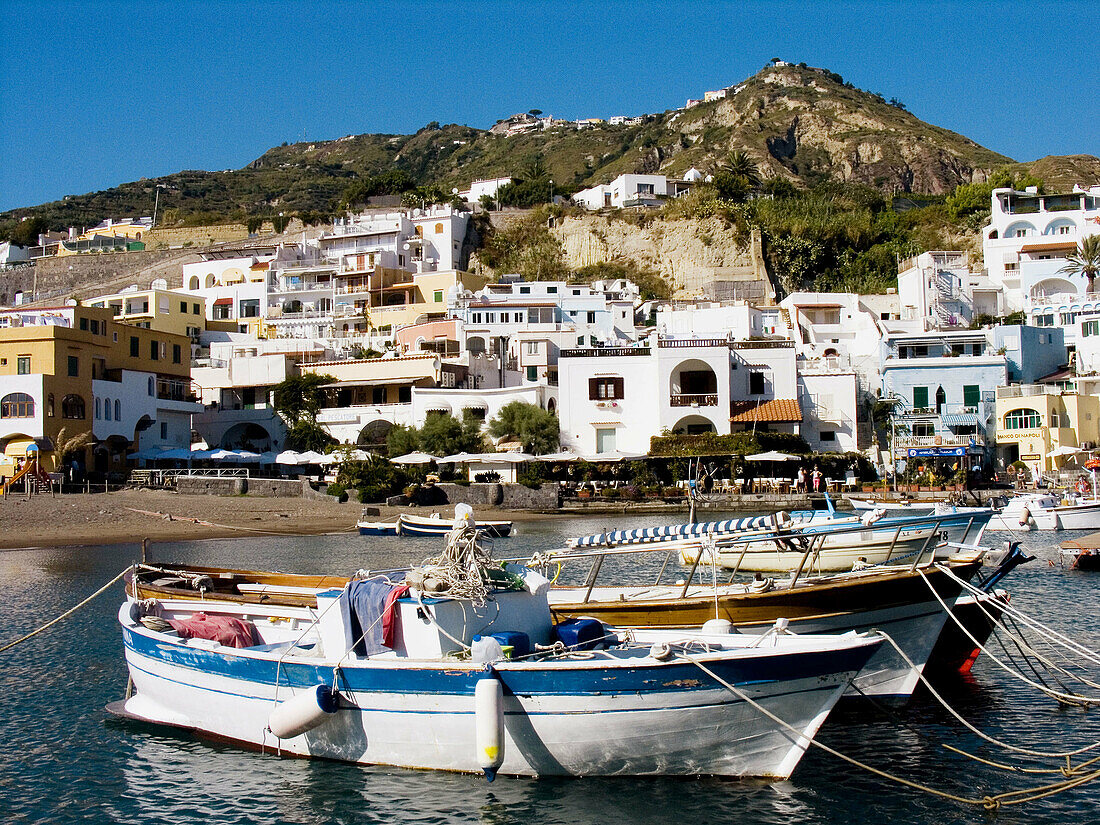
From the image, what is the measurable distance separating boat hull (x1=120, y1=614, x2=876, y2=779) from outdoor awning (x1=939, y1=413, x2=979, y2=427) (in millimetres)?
45252

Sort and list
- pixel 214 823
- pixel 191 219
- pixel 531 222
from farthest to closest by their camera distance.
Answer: pixel 191 219 → pixel 531 222 → pixel 214 823

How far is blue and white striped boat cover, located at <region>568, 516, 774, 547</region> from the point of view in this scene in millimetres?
14664

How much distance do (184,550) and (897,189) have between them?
95.0 metres

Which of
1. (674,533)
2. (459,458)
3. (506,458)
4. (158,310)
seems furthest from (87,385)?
(674,533)

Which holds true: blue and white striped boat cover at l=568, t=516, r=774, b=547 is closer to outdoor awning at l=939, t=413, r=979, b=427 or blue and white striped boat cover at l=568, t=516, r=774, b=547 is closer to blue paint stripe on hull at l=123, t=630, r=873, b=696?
blue paint stripe on hull at l=123, t=630, r=873, b=696

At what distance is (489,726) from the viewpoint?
10.9m

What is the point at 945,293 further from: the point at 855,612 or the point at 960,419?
the point at 855,612

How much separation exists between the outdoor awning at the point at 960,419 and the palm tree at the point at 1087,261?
1605 cm

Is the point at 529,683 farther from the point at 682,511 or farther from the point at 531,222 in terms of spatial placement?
the point at 531,222

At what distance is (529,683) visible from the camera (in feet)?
36.4

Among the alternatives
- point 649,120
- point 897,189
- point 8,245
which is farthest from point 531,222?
point 649,120

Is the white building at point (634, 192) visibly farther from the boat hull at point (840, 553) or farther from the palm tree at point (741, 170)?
the boat hull at point (840, 553)

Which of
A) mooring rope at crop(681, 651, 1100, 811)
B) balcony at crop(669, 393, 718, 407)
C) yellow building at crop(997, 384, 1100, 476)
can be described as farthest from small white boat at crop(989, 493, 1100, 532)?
mooring rope at crop(681, 651, 1100, 811)

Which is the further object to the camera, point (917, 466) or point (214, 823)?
point (917, 466)
